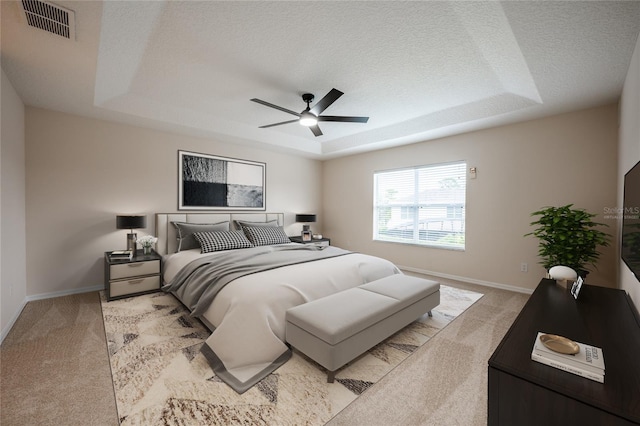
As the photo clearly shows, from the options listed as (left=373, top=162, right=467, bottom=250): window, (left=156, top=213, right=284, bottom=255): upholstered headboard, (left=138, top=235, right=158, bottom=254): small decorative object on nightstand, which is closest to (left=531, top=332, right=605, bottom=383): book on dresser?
(left=373, top=162, right=467, bottom=250): window

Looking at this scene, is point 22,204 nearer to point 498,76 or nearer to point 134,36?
point 134,36

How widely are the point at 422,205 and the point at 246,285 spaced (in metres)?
3.70

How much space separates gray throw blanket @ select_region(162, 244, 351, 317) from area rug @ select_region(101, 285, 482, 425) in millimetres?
299

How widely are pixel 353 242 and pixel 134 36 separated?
4913 millimetres

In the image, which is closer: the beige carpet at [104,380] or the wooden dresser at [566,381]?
the wooden dresser at [566,381]

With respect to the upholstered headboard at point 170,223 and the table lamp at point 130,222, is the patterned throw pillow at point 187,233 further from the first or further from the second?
the table lamp at point 130,222

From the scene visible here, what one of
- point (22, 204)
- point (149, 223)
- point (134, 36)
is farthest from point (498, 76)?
point (22, 204)

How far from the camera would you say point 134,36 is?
211 centimetres

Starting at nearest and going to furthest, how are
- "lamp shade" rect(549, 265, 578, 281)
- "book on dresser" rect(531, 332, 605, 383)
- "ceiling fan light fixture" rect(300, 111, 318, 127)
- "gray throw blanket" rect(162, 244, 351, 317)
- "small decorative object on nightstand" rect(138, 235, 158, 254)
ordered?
"book on dresser" rect(531, 332, 605, 383) < "lamp shade" rect(549, 265, 578, 281) < "gray throw blanket" rect(162, 244, 351, 317) < "ceiling fan light fixture" rect(300, 111, 318, 127) < "small decorative object on nightstand" rect(138, 235, 158, 254)

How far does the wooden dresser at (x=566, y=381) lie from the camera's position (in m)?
0.88

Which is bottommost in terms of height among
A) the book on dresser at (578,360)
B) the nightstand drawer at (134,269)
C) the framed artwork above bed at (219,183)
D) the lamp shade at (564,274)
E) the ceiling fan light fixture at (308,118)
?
the nightstand drawer at (134,269)

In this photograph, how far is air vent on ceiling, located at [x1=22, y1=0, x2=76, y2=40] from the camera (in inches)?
68.1

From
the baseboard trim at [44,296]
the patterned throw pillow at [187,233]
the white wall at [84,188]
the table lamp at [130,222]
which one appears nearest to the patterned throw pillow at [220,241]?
the patterned throw pillow at [187,233]

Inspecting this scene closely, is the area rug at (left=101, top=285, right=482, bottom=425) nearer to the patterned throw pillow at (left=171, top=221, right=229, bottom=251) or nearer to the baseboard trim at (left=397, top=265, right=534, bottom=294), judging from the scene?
the patterned throw pillow at (left=171, top=221, right=229, bottom=251)
